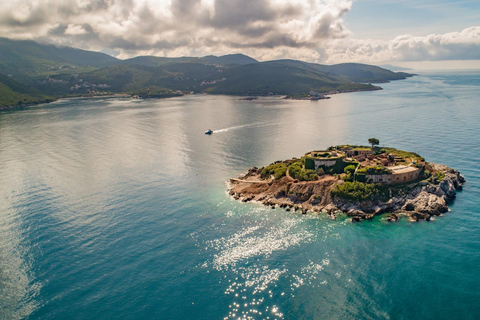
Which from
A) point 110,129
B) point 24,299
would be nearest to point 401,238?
point 24,299

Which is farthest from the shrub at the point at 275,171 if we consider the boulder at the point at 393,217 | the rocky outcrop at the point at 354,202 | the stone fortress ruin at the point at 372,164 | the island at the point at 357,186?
the boulder at the point at 393,217

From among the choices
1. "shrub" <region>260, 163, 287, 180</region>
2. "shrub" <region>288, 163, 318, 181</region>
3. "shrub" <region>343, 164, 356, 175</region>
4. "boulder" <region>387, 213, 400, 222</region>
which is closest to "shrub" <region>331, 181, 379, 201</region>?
"shrub" <region>343, 164, 356, 175</region>

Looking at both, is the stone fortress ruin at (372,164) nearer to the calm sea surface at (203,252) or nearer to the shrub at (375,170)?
the shrub at (375,170)

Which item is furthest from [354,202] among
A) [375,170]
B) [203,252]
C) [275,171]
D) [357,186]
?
[203,252]

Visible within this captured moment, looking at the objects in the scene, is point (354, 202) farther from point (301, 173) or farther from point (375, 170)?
point (301, 173)

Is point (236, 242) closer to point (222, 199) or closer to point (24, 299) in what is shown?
point (222, 199)

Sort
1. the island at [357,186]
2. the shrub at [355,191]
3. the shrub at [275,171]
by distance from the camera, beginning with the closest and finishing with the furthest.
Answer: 1. the island at [357,186]
2. the shrub at [355,191]
3. the shrub at [275,171]

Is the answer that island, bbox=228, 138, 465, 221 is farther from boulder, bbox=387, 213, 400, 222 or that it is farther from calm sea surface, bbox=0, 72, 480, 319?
calm sea surface, bbox=0, 72, 480, 319
